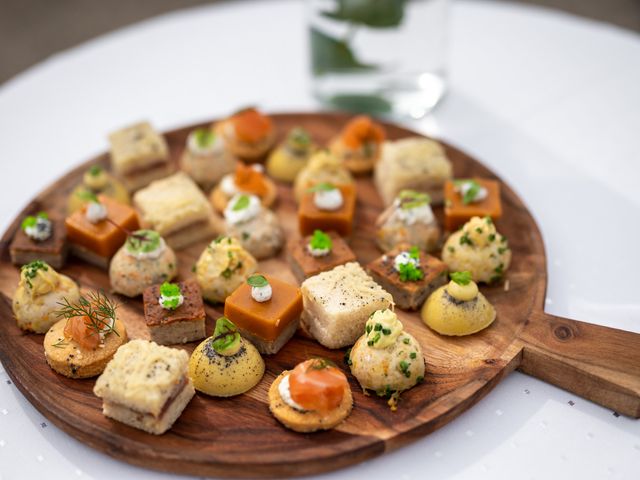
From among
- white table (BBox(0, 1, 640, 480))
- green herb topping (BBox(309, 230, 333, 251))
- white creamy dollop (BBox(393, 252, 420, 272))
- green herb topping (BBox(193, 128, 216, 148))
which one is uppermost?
green herb topping (BBox(193, 128, 216, 148))

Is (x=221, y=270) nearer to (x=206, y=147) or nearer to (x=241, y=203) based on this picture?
(x=241, y=203)

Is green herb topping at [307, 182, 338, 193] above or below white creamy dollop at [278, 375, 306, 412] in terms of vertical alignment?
above

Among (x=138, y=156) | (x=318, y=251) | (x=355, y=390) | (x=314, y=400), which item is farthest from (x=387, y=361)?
(x=138, y=156)

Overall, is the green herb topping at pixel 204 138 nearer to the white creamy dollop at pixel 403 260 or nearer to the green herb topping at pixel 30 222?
the green herb topping at pixel 30 222

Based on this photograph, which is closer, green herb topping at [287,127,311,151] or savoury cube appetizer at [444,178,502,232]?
savoury cube appetizer at [444,178,502,232]

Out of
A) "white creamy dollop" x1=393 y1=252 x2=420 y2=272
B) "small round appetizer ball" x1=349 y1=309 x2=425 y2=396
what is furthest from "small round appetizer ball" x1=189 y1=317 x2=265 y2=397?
"white creamy dollop" x1=393 y1=252 x2=420 y2=272

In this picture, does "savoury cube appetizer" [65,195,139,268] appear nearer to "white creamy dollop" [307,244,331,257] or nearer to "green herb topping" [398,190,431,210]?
"white creamy dollop" [307,244,331,257]
